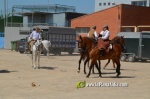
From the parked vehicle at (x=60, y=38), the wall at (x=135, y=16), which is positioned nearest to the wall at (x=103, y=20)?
the wall at (x=135, y=16)

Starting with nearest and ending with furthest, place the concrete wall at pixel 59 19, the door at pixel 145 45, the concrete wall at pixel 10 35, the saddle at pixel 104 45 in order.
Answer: the saddle at pixel 104 45
the door at pixel 145 45
the concrete wall at pixel 10 35
the concrete wall at pixel 59 19

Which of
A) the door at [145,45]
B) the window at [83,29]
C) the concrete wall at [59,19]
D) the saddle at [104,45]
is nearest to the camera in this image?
the saddle at [104,45]

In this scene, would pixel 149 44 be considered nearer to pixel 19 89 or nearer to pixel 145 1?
pixel 19 89

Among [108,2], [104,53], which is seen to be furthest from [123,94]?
[108,2]

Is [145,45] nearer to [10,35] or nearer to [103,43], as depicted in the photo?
[103,43]

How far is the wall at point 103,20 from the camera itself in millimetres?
43716

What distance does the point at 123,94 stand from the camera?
11070 millimetres

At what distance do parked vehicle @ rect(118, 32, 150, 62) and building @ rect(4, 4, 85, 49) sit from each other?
24027 millimetres

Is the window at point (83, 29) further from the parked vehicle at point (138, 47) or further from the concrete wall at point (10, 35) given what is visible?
the parked vehicle at point (138, 47)

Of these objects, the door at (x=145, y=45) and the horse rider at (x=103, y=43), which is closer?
the horse rider at (x=103, y=43)

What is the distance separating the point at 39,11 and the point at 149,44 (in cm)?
3848

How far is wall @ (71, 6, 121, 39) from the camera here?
4372cm

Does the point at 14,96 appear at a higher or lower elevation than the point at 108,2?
lower

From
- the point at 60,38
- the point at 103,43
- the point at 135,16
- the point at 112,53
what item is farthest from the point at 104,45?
the point at 135,16
